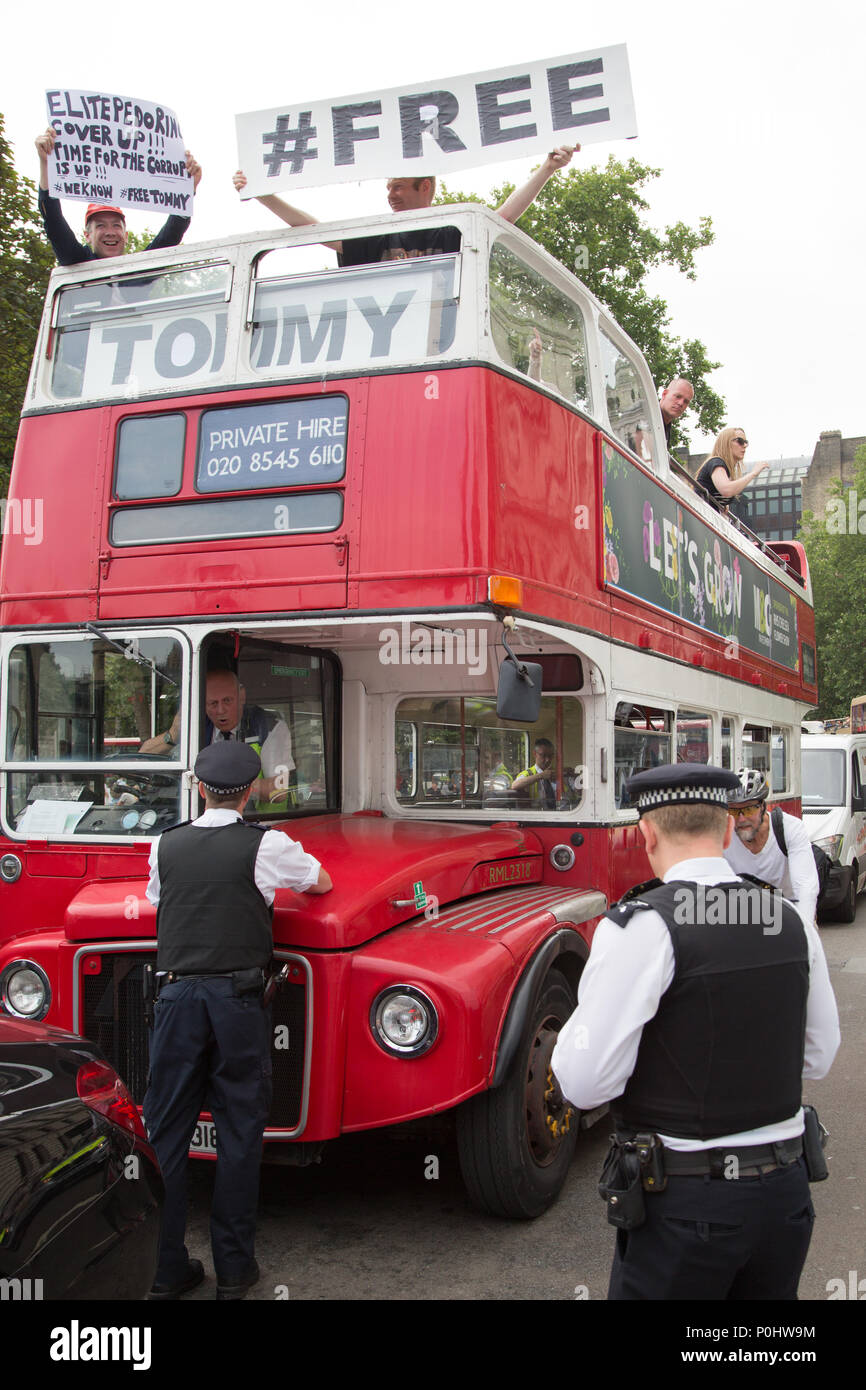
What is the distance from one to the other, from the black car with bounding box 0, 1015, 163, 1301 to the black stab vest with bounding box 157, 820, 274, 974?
0.44m

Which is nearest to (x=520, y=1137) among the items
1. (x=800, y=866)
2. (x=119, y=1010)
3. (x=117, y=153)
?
(x=119, y=1010)

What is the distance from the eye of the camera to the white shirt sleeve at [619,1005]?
7.32 ft

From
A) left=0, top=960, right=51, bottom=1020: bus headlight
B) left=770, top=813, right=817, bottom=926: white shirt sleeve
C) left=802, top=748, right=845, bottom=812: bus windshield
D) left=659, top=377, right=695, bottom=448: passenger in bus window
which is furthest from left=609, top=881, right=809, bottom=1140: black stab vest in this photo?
left=802, top=748, right=845, bottom=812: bus windshield

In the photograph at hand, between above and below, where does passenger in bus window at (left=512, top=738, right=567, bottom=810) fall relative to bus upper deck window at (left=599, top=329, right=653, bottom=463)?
below

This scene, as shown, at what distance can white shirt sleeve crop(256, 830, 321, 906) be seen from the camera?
152 inches

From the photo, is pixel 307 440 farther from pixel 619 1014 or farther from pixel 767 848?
pixel 619 1014

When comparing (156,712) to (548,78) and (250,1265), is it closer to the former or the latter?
(250,1265)

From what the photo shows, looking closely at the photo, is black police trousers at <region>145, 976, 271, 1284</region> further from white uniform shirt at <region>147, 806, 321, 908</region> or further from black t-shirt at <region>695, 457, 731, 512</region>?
black t-shirt at <region>695, 457, 731, 512</region>

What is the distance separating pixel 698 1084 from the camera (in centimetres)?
224

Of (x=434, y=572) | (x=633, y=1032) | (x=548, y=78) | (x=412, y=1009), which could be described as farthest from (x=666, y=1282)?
(x=548, y=78)

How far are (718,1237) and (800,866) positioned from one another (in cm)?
306

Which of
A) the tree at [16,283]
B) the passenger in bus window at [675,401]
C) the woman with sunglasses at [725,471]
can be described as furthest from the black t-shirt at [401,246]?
the tree at [16,283]

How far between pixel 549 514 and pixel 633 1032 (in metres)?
3.26
